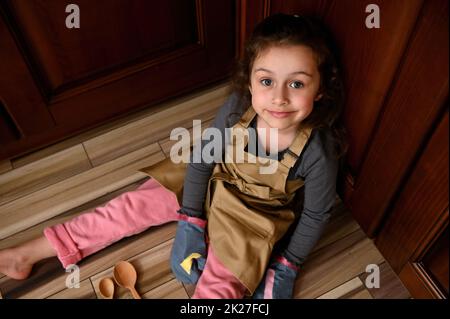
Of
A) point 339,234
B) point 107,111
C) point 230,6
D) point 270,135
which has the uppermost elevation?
point 230,6

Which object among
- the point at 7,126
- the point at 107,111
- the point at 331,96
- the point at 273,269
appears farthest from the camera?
the point at 107,111

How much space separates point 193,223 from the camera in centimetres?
93

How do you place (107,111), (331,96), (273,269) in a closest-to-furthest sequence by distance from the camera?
(331,96) → (273,269) → (107,111)

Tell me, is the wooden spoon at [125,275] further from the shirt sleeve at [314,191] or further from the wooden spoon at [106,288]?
the shirt sleeve at [314,191]

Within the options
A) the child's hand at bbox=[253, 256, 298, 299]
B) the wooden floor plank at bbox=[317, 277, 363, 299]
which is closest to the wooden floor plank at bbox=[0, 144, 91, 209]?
Answer: the child's hand at bbox=[253, 256, 298, 299]

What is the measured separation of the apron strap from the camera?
79 centimetres

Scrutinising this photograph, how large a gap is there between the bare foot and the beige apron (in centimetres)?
42

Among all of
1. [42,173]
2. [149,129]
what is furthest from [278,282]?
[42,173]

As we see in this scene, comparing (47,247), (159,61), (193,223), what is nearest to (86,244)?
(47,247)

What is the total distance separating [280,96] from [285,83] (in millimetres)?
25

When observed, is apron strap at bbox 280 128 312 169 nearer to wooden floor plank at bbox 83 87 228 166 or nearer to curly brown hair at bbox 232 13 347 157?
curly brown hair at bbox 232 13 347 157
